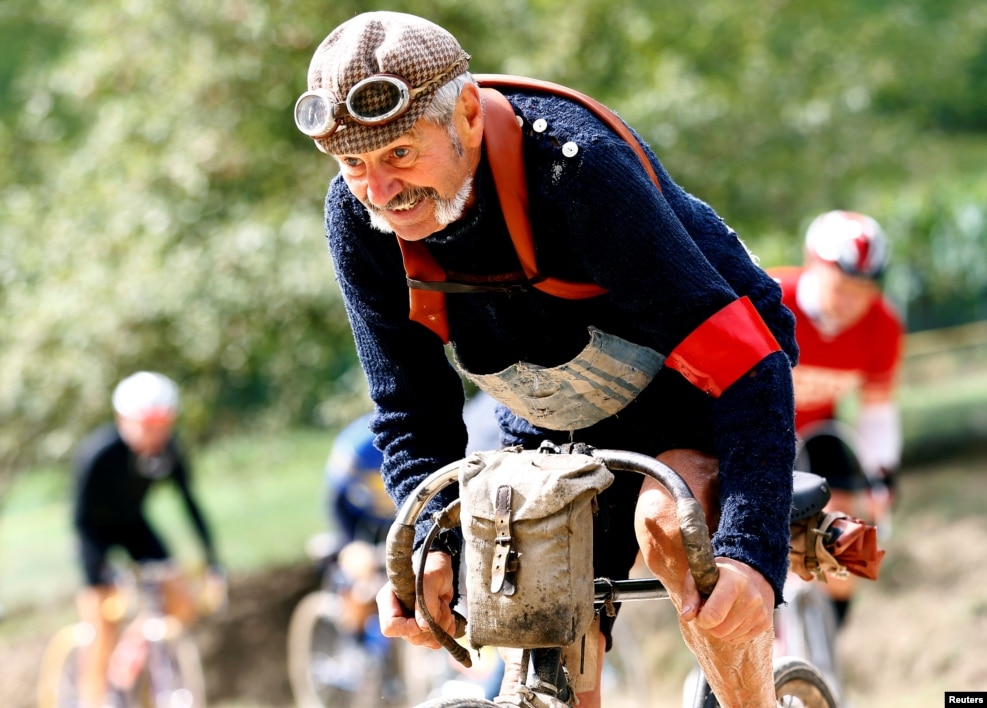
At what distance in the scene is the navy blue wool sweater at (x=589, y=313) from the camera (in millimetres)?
2404

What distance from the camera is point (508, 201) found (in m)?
2.48

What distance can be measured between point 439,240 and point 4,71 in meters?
10.2

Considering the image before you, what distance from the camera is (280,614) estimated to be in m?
11.5

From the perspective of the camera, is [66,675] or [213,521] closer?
[66,675]

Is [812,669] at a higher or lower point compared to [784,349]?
lower

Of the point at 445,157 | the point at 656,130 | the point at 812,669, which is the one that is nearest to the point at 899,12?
the point at 656,130

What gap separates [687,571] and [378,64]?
105 cm

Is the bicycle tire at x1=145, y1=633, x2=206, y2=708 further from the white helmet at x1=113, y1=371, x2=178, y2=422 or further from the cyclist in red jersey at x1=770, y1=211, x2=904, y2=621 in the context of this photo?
the cyclist in red jersey at x1=770, y1=211, x2=904, y2=621

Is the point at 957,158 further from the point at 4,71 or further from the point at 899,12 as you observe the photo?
the point at 4,71

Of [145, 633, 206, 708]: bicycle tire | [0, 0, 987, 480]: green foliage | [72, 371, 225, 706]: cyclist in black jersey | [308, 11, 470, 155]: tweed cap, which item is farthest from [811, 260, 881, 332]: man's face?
[145, 633, 206, 708]: bicycle tire

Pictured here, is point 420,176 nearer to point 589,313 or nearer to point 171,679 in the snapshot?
point 589,313

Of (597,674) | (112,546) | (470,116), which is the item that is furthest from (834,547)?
(112,546)

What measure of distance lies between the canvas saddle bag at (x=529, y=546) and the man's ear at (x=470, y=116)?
0.60 m

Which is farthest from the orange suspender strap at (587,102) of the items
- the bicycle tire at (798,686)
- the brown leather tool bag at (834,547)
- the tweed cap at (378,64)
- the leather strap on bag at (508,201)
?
the bicycle tire at (798,686)
